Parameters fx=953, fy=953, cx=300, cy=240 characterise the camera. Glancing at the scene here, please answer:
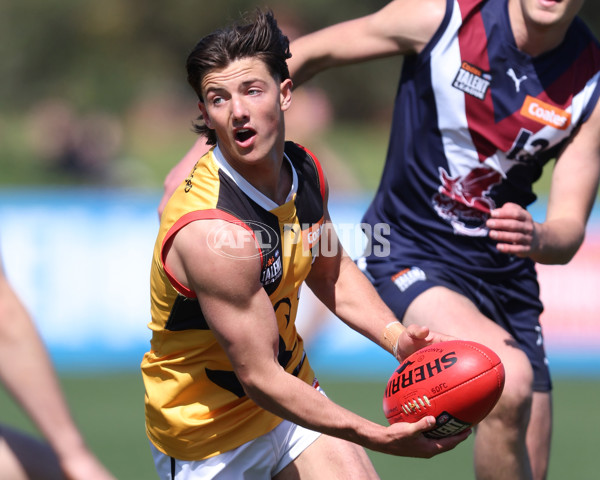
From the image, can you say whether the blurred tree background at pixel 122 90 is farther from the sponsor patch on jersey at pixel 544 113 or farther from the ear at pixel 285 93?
the ear at pixel 285 93

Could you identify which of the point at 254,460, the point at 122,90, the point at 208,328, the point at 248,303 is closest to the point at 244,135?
the point at 248,303

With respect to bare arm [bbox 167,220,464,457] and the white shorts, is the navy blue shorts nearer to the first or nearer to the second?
the white shorts

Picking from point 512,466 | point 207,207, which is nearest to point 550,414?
point 512,466

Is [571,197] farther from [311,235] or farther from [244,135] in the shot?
[244,135]

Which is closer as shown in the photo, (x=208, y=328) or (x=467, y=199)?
(x=208, y=328)

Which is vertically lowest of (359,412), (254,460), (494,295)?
(359,412)

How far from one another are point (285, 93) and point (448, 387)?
4.32 ft

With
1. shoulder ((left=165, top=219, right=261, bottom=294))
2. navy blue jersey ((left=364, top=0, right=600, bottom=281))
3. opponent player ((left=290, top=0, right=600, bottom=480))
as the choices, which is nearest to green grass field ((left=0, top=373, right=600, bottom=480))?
opponent player ((left=290, top=0, right=600, bottom=480))

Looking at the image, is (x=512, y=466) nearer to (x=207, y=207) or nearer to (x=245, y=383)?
(x=245, y=383)

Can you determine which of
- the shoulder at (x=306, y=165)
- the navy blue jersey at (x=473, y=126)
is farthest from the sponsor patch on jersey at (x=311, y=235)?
the navy blue jersey at (x=473, y=126)

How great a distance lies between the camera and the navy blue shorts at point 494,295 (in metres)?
4.62

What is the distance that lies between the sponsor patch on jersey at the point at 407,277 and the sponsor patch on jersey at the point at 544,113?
0.93m

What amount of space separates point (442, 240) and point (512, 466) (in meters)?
1.15

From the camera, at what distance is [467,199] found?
4.77m
